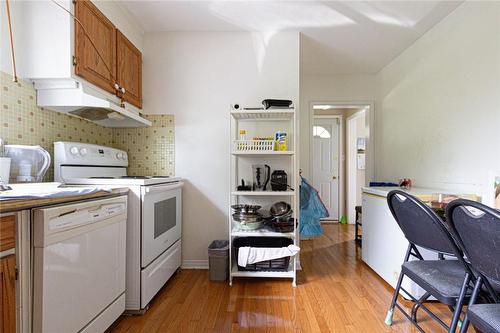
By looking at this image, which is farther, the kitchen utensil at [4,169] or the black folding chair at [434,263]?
the kitchen utensil at [4,169]

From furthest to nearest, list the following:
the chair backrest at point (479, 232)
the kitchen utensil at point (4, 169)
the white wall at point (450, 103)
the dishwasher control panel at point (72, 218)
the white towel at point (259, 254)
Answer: the white towel at point (259, 254) → the white wall at point (450, 103) → the kitchen utensil at point (4, 169) → the dishwasher control panel at point (72, 218) → the chair backrest at point (479, 232)

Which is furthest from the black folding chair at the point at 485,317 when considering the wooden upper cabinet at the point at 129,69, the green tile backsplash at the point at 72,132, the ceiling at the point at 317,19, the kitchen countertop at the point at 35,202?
the wooden upper cabinet at the point at 129,69

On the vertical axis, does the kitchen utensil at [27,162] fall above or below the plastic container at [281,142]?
below

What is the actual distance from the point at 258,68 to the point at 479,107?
1813 mm

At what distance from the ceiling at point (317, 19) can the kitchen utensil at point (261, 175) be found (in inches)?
51.4

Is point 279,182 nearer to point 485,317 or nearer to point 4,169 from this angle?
point 485,317

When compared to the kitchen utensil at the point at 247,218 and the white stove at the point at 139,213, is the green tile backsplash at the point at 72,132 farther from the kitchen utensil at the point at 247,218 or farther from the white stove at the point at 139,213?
the kitchen utensil at the point at 247,218

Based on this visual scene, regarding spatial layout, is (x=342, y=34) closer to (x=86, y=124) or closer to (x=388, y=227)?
(x=388, y=227)

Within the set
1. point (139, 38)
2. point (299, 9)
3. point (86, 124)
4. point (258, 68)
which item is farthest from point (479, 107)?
point (86, 124)

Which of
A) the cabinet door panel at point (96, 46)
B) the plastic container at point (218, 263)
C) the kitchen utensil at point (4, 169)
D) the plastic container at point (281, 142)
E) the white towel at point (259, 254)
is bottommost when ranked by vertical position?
the plastic container at point (218, 263)

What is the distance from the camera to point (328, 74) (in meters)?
3.40

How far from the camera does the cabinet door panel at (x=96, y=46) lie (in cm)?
152

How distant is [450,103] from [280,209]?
1.75m

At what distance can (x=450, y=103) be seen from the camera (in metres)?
2.08
